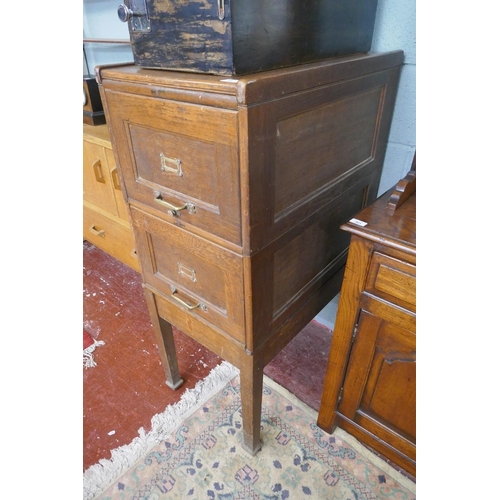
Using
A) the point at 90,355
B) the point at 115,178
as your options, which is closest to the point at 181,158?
the point at 115,178

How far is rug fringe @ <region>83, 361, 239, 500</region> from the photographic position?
1167mm

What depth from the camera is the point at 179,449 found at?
124cm

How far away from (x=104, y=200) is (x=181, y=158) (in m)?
1.17

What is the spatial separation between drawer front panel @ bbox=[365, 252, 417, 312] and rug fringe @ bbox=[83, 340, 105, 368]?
1266 mm

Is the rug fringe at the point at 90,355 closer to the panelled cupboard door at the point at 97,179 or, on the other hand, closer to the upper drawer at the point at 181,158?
the panelled cupboard door at the point at 97,179

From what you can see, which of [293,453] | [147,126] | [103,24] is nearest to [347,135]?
[147,126]

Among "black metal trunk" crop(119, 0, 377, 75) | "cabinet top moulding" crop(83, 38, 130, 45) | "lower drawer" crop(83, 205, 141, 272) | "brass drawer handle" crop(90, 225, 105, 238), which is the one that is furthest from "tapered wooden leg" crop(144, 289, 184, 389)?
"cabinet top moulding" crop(83, 38, 130, 45)

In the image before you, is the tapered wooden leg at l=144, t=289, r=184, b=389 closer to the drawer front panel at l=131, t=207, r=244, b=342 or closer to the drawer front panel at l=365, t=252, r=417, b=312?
the drawer front panel at l=131, t=207, r=244, b=342

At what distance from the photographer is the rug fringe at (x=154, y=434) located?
1167 millimetres

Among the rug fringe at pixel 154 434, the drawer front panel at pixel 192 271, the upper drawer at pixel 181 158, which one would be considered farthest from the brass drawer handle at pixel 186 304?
the rug fringe at pixel 154 434

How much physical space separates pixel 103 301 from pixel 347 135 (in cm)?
153

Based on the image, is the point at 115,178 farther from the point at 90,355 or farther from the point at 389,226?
the point at 389,226

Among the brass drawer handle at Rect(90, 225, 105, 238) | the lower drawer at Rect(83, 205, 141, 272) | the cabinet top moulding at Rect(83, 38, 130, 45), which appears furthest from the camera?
the brass drawer handle at Rect(90, 225, 105, 238)

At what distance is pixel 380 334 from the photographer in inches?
36.6
